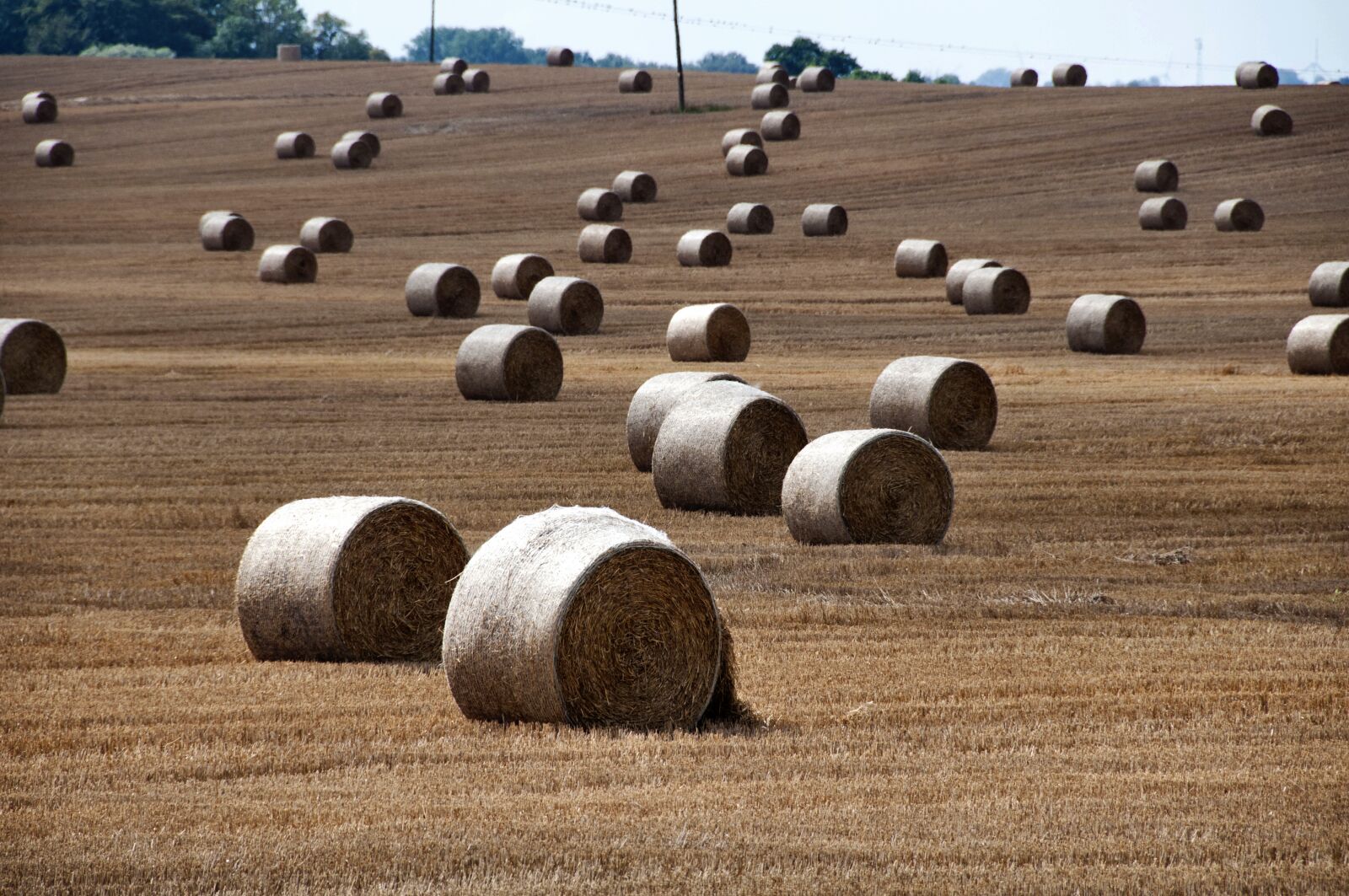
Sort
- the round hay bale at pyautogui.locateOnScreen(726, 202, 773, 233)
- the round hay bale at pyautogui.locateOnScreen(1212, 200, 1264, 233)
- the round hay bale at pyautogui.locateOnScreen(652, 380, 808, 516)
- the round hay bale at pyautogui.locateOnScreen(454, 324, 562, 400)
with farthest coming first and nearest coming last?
the round hay bale at pyautogui.locateOnScreen(726, 202, 773, 233), the round hay bale at pyautogui.locateOnScreen(1212, 200, 1264, 233), the round hay bale at pyautogui.locateOnScreen(454, 324, 562, 400), the round hay bale at pyautogui.locateOnScreen(652, 380, 808, 516)

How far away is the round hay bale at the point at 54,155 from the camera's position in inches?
2217

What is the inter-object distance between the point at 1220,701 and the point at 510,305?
89.8 feet

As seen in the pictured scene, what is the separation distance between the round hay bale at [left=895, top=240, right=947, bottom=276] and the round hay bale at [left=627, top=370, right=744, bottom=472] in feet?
67.8

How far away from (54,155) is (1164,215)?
33760 millimetres

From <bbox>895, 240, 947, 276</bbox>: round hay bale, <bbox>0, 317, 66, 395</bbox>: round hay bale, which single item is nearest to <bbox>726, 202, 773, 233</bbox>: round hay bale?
<bbox>895, 240, 947, 276</bbox>: round hay bale

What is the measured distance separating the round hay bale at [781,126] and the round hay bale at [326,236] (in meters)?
17.5

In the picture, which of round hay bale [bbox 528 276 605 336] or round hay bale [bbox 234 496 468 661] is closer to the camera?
round hay bale [bbox 234 496 468 661]

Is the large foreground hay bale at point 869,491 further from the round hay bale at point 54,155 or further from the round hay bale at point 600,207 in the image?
the round hay bale at point 54,155

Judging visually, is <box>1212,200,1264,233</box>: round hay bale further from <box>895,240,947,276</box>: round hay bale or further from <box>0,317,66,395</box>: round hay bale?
<box>0,317,66,395</box>: round hay bale

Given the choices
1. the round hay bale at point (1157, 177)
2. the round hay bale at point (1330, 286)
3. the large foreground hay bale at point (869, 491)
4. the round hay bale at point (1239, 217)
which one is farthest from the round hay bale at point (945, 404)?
the round hay bale at point (1157, 177)

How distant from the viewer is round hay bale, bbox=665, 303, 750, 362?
2731 cm

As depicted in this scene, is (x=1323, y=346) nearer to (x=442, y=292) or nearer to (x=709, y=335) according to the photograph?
(x=709, y=335)

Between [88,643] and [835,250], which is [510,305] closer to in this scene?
[835,250]

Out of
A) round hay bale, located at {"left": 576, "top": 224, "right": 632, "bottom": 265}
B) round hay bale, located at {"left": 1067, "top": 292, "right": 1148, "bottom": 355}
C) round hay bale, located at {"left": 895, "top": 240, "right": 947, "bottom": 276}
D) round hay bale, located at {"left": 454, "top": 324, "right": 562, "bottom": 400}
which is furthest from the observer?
round hay bale, located at {"left": 576, "top": 224, "right": 632, "bottom": 265}
